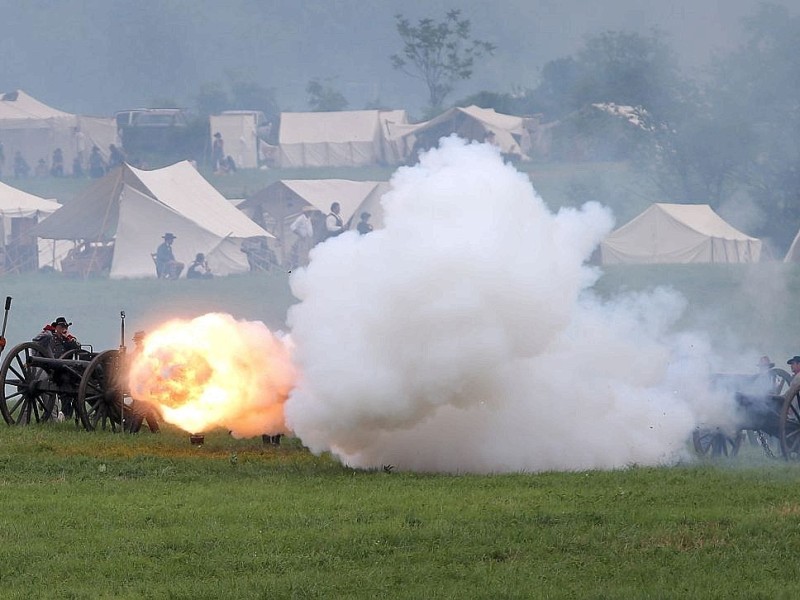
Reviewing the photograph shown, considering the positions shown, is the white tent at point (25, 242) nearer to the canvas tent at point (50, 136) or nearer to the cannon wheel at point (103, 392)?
the canvas tent at point (50, 136)

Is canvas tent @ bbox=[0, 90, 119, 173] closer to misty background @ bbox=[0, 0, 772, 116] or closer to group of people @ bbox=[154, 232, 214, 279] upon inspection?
misty background @ bbox=[0, 0, 772, 116]

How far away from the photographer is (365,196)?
70125mm

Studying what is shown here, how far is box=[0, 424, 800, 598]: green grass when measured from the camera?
1320 cm

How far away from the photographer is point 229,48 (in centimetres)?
15625

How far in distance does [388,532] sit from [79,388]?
10.2 m

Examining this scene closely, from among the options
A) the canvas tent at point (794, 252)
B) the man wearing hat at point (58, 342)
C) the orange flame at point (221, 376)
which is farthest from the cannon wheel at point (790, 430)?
the canvas tent at point (794, 252)

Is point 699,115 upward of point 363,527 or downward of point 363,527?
upward

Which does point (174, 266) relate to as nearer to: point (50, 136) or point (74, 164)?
point (74, 164)

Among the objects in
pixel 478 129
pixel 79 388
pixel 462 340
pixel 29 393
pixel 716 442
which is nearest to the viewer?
pixel 462 340

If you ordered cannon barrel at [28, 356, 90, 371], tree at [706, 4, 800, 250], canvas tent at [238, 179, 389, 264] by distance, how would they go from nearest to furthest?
cannon barrel at [28, 356, 90, 371], tree at [706, 4, 800, 250], canvas tent at [238, 179, 389, 264]

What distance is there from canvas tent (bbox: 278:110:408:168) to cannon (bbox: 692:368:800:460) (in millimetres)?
66709

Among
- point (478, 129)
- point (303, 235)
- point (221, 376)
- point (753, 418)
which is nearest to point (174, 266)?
point (303, 235)

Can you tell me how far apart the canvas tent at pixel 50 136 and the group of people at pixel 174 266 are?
32.9m

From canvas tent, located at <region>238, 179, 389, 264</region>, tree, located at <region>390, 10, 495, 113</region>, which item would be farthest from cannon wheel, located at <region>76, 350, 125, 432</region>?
tree, located at <region>390, 10, 495, 113</region>
